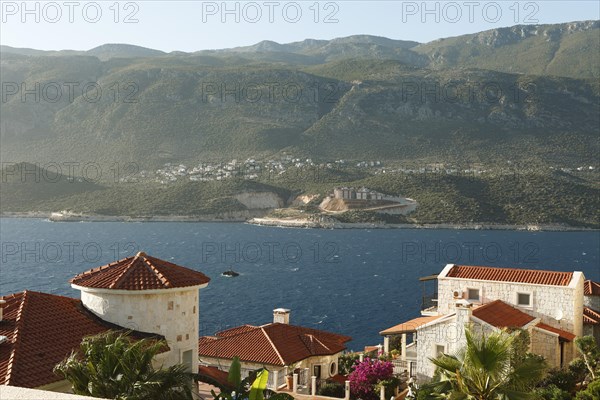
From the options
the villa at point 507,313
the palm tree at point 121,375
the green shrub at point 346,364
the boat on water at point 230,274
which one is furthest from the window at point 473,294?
the boat on water at point 230,274

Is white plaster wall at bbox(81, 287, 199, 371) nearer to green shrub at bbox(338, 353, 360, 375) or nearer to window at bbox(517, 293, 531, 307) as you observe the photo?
green shrub at bbox(338, 353, 360, 375)

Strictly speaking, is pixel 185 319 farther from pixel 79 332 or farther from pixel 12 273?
pixel 12 273

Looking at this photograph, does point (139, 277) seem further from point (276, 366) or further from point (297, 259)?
point (297, 259)

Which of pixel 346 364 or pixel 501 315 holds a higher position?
pixel 501 315

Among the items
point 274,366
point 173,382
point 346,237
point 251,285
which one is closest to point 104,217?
point 346,237

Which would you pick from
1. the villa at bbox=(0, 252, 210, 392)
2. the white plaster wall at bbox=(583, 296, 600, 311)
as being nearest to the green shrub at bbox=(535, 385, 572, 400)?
the villa at bbox=(0, 252, 210, 392)

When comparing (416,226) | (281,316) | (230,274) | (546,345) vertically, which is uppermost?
(546,345)

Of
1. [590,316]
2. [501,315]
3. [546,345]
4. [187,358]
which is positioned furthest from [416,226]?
[187,358]

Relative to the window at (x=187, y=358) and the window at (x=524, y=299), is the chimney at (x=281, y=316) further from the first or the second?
the window at (x=187, y=358)
